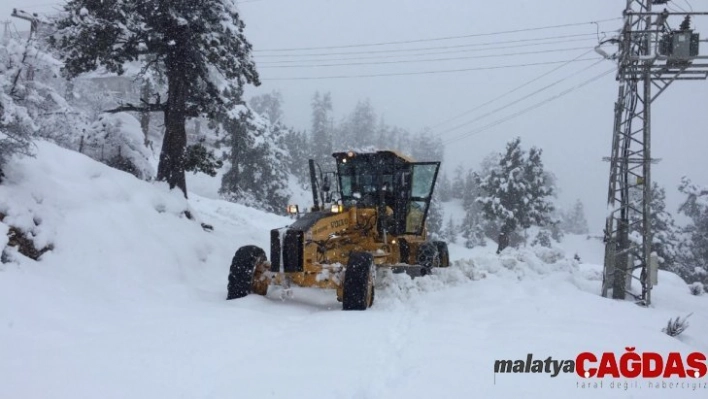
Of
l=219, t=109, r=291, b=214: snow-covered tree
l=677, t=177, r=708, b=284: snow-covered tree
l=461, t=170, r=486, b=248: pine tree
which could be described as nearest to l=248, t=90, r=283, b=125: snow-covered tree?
l=461, t=170, r=486, b=248: pine tree

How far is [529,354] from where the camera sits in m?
5.22

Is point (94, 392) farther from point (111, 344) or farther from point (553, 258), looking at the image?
point (553, 258)

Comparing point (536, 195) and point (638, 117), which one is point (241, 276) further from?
point (536, 195)

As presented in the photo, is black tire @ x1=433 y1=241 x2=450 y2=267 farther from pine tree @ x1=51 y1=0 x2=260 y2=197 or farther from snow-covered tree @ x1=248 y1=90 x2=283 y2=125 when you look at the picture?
snow-covered tree @ x1=248 y1=90 x2=283 y2=125

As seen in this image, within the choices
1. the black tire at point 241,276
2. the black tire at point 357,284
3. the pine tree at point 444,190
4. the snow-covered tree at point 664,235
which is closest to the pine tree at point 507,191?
the snow-covered tree at point 664,235

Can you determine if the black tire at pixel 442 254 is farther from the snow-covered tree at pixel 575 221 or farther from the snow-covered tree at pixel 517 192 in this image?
the snow-covered tree at pixel 575 221

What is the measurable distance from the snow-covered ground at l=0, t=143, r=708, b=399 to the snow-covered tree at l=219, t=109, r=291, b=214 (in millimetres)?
22460

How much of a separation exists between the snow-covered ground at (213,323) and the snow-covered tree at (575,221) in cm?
10085

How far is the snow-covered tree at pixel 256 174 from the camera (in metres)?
34.4

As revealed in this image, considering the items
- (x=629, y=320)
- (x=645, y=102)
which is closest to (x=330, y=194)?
(x=629, y=320)

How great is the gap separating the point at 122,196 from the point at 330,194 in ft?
13.7

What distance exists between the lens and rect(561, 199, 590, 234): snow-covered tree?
106m

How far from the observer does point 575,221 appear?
355 feet

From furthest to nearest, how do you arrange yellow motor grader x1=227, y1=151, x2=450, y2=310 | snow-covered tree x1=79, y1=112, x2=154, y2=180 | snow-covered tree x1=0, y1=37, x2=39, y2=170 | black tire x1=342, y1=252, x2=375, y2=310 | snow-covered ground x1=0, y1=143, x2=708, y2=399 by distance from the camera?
snow-covered tree x1=79, y1=112, x2=154, y2=180
yellow motor grader x1=227, y1=151, x2=450, y2=310
black tire x1=342, y1=252, x2=375, y2=310
snow-covered tree x1=0, y1=37, x2=39, y2=170
snow-covered ground x1=0, y1=143, x2=708, y2=399
